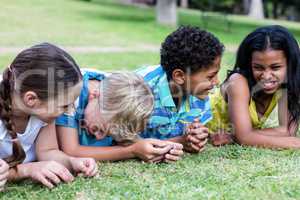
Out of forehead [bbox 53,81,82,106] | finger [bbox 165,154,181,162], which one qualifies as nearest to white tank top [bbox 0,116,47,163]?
forehead [bbox 53,81,82,106]

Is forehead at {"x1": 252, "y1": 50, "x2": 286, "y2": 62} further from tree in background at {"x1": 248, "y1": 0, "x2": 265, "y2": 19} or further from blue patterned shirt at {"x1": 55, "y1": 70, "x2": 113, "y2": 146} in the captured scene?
tree in background at {"x1": 248, "y1": 0, "x2": 265, "y2": 19}

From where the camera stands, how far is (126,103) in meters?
3.31

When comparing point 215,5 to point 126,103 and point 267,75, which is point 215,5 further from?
point 126,103

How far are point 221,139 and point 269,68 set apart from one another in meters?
0.65

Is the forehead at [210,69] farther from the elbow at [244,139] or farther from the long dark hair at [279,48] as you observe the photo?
the elbow at [244,139]

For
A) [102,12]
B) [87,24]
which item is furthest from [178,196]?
[102,12]

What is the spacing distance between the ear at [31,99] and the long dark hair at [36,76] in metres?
0.02

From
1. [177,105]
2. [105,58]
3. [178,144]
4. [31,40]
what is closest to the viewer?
[178,144]

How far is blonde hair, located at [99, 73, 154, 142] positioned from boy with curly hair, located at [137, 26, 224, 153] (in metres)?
0.28

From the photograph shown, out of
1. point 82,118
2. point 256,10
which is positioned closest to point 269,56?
point 82,118

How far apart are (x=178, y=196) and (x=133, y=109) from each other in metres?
0.72

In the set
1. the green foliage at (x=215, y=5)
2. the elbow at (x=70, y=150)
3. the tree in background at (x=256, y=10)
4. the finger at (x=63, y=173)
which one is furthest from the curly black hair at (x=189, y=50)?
the tree in background at (x=256, y=10)

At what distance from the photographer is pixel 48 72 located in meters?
2.92

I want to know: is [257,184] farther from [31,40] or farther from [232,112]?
[31,40]
